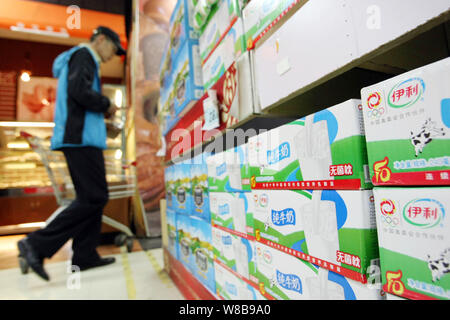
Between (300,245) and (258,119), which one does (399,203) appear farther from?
(258,119)

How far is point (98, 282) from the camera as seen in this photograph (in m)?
1.80

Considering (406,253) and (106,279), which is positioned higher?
(406,253)

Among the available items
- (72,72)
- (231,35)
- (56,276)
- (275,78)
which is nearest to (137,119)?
(72,72)

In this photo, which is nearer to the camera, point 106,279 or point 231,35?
point 231,35

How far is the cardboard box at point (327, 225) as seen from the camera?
1.45ft

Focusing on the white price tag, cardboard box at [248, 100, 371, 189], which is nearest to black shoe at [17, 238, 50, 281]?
the white price tag

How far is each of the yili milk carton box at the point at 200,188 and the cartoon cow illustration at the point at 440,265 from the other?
0.91 meters

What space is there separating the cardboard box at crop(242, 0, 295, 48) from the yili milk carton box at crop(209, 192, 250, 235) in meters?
0.48

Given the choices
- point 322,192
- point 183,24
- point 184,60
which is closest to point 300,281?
point 322,192

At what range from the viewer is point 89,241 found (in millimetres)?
2080

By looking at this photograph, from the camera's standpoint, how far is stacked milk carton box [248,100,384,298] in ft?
1.47

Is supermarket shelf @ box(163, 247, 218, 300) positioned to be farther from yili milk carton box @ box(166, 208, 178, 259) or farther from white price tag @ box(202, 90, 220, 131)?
white price tag @ box(202, 90, 220, 131)

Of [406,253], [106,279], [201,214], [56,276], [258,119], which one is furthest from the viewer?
[56,276]

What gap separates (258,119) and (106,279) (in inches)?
63.1
